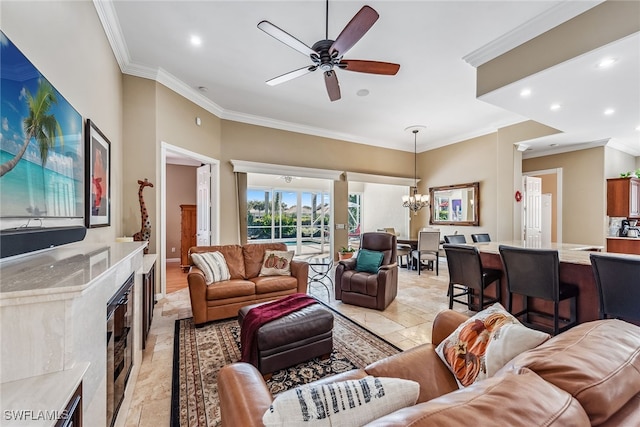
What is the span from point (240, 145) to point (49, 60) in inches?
142

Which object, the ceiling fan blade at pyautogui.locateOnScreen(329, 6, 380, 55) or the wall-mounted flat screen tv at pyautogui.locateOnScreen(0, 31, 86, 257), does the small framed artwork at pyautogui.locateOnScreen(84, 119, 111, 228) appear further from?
the ceiling fan blade at pyautogui.locateOnScreen(329, 6, 380, 55)

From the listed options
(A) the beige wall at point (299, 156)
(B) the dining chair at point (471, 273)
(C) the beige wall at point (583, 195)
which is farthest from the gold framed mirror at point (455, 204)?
(B) the dining chair at point (471, 273)

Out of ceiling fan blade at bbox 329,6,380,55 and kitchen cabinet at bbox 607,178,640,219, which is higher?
ceiling fan blade at bbox 329,6,380,55

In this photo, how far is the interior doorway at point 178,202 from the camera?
158 inches

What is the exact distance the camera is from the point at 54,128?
171 centimetres

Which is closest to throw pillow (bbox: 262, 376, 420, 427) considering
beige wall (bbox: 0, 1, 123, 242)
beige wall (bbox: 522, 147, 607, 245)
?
beige wall (bbox: 0, 1, 123, 242)

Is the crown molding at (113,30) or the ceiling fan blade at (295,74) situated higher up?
the crown molding at (113,30)

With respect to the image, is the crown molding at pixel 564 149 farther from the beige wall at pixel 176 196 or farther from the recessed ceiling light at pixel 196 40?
the beige wall at pixel 176 196

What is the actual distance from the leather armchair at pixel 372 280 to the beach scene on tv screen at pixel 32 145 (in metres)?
3.07

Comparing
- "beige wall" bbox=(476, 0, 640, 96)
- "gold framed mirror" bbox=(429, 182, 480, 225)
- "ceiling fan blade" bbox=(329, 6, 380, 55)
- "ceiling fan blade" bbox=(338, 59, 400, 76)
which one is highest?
"beige wall" bbox=(476, 0, 640, 96)

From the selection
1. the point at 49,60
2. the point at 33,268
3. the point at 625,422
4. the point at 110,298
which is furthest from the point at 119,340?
the point at 625,422

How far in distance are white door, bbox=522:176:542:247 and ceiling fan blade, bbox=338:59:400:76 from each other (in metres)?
4.71

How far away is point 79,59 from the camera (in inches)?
88.1

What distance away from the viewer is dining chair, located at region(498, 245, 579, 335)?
2545mm
